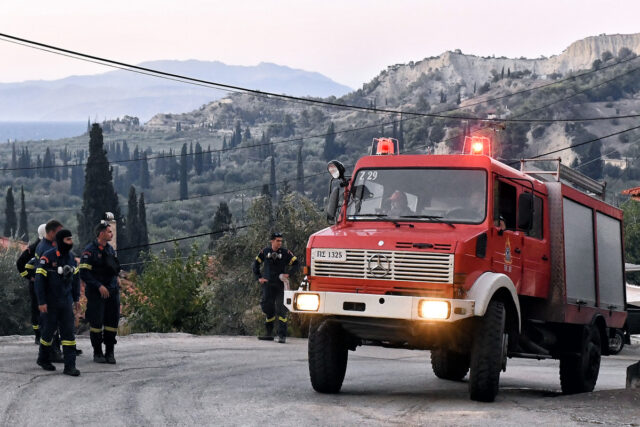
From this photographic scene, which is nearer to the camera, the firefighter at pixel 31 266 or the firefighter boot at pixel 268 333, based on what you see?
the firefighter at pixel 31 266

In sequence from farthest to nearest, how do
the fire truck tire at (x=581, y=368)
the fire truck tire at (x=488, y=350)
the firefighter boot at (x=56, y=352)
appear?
1. the firefighter boot at (x=56, y=352)
2. the fire truck tire at (x=581, y=368)
3. the fire truck tire at (x=488, y=350)

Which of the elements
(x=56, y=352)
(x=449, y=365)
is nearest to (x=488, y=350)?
(x=449, y=365)

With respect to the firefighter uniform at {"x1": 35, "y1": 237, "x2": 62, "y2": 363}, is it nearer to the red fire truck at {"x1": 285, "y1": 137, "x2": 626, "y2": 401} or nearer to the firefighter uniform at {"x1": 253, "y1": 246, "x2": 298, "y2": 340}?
the red fire truck at {"x1": 285, "y1": 137, "x2": 626, "y2": 401}

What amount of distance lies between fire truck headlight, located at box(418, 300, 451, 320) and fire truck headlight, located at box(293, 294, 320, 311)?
120 centimetres

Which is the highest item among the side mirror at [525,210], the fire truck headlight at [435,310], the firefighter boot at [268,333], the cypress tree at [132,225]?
the side mirror at [525,210]

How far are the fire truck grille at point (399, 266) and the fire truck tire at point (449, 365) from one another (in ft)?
12.6

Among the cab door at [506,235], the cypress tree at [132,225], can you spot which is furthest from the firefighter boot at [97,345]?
the cypress tree at [132,225]

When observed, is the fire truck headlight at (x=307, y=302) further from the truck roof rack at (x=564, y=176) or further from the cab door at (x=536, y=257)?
the truck roof rack at (x=564, y=176)

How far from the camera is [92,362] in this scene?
561 inches

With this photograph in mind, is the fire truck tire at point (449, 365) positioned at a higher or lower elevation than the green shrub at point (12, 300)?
higher

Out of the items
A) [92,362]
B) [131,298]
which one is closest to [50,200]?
[131,298]

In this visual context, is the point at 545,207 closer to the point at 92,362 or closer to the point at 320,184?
the point at 92,362

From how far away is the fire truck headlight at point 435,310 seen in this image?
34.3 ft

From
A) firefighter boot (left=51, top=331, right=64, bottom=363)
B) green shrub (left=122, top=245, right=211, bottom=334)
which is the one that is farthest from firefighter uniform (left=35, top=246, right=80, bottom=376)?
green shrub (left=122, top=245, right=211, bottom=334)
